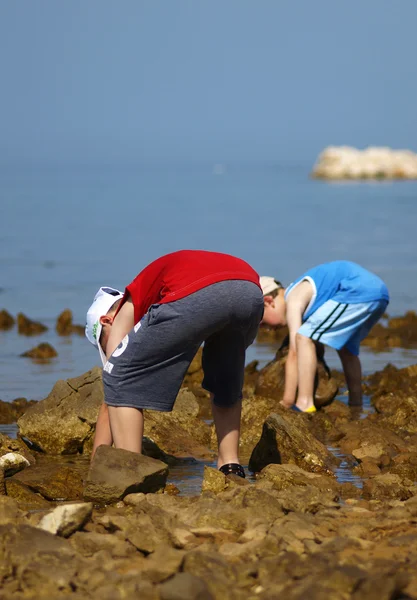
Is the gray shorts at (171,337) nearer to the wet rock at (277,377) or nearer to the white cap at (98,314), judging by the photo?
the white cap at (98,314)

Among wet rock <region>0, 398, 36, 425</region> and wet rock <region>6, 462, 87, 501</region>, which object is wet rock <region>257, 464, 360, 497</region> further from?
wet rock <region>0, 398, 36, 425</region>

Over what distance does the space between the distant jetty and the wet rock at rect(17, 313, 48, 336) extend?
9856cm

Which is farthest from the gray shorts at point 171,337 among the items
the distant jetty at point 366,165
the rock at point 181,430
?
the distant jetty at point 366,165

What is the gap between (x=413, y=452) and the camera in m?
6.69

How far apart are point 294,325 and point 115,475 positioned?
3.56 m

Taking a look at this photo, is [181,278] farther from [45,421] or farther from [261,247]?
[261,247]

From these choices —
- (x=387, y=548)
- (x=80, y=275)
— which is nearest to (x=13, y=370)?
(x=387, y=548)

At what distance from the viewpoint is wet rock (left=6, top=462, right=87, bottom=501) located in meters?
5.76

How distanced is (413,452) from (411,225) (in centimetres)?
3457

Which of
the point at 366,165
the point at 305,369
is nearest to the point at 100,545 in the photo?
the point at 305,369

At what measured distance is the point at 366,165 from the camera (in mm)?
110688

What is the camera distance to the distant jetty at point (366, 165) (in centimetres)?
11112

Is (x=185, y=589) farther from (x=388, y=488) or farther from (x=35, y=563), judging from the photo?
(x=388, y=488)

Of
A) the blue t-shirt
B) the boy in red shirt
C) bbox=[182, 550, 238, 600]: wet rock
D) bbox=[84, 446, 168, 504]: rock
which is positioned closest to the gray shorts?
the boy in red shirt
